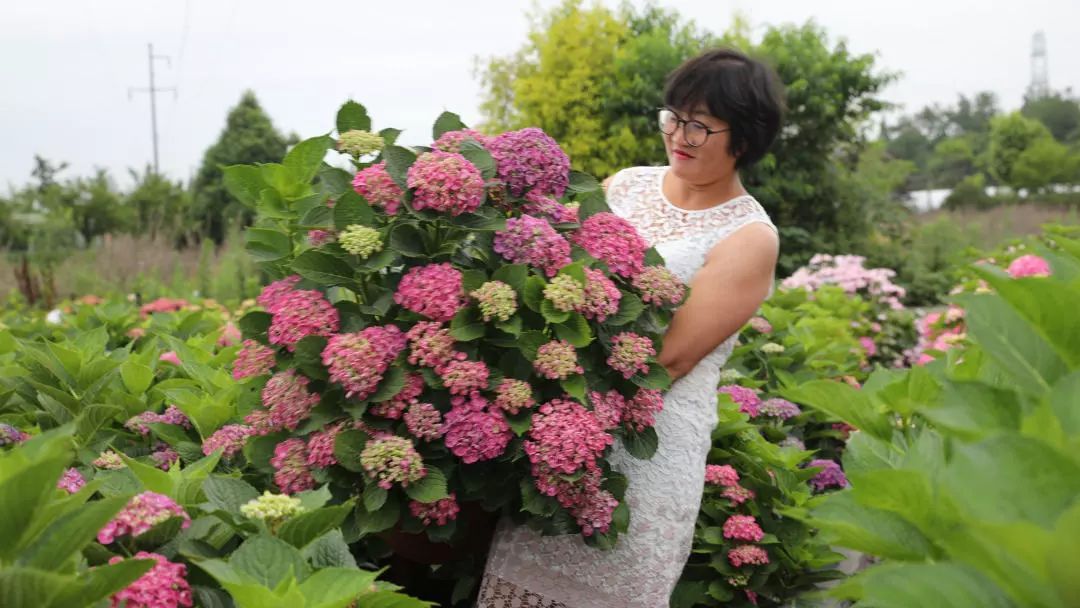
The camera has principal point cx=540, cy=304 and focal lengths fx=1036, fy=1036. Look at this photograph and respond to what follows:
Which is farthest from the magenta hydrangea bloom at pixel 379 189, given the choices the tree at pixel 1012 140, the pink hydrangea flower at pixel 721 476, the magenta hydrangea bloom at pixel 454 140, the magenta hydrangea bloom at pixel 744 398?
the tree at pixel 1012 140

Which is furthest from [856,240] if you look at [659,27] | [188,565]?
[188,565]

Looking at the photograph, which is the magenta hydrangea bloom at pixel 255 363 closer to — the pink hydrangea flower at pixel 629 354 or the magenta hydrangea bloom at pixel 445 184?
the magenta hydrangea bloom at pixel 445 184

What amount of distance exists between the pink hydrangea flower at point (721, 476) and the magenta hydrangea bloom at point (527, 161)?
4.65 ft

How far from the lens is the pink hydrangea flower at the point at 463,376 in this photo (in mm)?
1970

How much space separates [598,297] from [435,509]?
0.53m

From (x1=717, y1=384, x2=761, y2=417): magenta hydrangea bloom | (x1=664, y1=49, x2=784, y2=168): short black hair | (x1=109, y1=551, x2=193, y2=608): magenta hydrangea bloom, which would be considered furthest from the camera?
(x1=717, y1=384, x2=761, y2=417): magenta hydrangea bloom

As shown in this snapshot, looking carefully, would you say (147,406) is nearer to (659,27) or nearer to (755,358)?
(755,358)

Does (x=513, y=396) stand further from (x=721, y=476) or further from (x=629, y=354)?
(x=721, y=476)

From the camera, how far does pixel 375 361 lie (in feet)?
6.36

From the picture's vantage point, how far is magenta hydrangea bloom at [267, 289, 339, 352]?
2.01m

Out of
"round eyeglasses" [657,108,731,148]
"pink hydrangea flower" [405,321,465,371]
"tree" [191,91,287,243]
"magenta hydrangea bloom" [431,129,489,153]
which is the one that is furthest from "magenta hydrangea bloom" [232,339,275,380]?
"tree" [191,91,287,243]

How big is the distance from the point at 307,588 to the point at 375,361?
0.75 meters

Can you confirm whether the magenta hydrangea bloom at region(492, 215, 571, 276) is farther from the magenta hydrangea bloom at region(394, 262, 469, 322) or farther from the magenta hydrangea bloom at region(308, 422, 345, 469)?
the magenta hydrangea bloom at region(308, 422, 345, 469)

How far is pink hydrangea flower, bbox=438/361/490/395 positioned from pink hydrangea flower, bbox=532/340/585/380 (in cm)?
11
